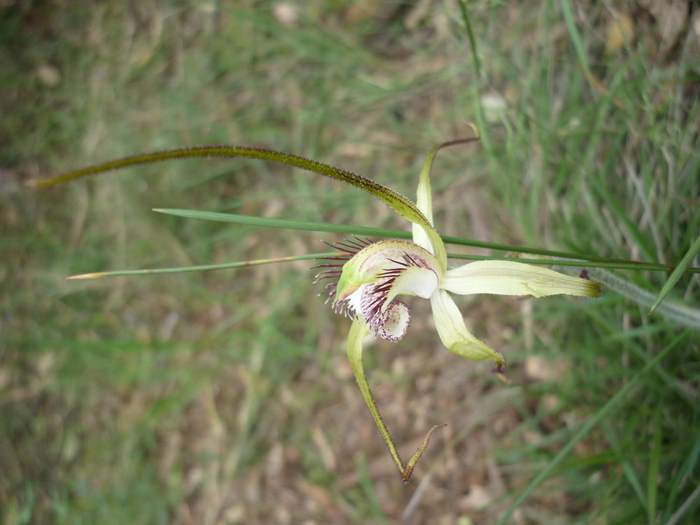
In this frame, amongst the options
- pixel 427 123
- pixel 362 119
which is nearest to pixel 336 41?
pixel 362 119

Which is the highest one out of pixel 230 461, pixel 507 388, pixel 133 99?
pixel 133 99

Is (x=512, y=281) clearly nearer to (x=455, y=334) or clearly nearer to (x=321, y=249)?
(x=455, y=334)

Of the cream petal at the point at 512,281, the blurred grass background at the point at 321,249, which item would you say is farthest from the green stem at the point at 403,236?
the blurred grass background at the point at 321,249

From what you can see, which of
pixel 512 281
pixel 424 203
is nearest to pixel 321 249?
pixel 424 203

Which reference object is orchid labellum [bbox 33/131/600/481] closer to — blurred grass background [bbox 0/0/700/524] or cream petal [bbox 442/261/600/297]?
cream petal [bbox 442/261/600/297]

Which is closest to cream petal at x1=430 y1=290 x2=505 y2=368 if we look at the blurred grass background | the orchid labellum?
the orchid labellum

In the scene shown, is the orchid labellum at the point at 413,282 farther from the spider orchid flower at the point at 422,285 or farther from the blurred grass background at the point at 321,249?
the blurred grass background at the point at 321,249

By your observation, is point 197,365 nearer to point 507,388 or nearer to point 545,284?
point 507,388
